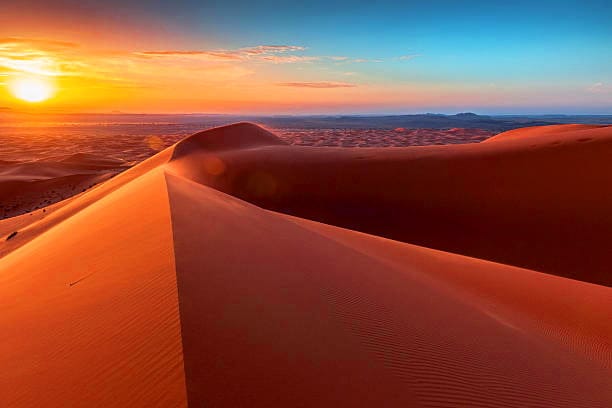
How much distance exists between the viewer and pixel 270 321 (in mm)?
3297

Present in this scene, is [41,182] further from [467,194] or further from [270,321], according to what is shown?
[270,321]

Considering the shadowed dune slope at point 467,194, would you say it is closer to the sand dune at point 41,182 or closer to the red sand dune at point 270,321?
the red sand dune at point 270,321

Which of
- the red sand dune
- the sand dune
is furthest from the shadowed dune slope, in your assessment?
the sand dune

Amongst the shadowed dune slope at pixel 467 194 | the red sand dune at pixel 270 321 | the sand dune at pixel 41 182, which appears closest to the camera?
the red sand dune at pixel 270 321

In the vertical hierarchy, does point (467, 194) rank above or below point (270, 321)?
below

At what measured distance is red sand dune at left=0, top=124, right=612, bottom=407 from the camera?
2623 mm

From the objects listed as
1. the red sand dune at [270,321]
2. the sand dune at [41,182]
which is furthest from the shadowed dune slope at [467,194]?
the sand dune at [41,182]

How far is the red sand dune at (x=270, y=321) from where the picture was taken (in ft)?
8.61

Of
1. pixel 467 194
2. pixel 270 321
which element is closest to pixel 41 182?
pixel 467 194

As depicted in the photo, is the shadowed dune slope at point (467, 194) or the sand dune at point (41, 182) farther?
the sand dune at point (41, 182)

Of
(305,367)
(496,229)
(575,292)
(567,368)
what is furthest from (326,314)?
(496,229)

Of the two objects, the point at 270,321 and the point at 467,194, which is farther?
the point at 467,194

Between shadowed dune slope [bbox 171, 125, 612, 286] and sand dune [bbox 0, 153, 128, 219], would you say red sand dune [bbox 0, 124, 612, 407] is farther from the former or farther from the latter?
sand dune [bbox 0, 153, 128, 219]

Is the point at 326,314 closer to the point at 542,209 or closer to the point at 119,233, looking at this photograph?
the point at 119,233
